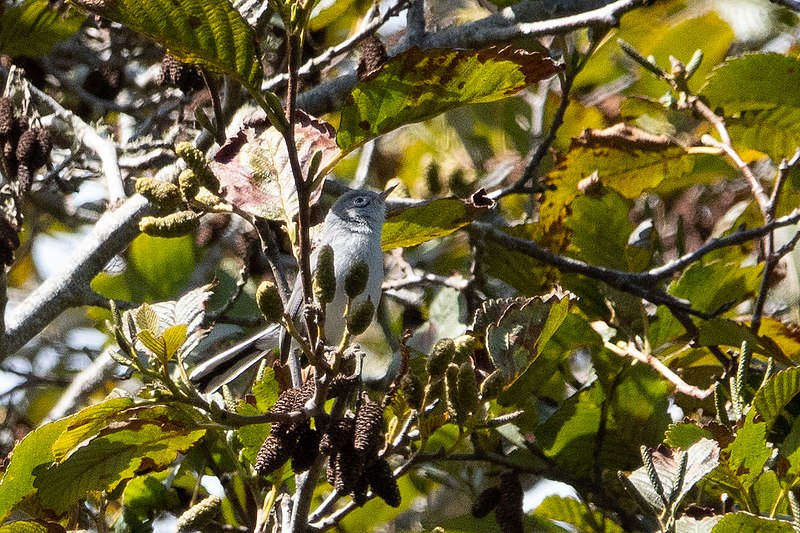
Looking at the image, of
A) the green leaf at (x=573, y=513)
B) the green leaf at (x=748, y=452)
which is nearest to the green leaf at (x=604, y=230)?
the green leaf at (x=573, y=513)

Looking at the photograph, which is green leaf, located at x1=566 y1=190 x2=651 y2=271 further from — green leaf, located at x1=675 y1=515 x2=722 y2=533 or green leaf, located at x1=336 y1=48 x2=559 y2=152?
green leaf, located at x1=675 y1=515 x2=722 y2=533

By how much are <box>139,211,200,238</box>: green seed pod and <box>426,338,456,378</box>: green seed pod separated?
0.45 metres

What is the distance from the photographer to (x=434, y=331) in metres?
3.11

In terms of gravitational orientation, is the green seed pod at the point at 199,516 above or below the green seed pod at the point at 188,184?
below

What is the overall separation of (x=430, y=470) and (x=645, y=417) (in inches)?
27.4

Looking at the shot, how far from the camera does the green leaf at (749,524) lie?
1.54m

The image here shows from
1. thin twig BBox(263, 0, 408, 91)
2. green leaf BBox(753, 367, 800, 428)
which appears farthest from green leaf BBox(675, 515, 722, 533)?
thin twig BBox(263, 0, 408, 91)

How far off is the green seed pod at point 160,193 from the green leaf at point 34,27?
226 centimetres

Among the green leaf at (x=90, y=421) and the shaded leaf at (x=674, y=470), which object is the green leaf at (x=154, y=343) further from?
the shaded leaf at (x=674, y=470)

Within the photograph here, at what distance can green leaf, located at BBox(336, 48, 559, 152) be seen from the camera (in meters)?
1.62

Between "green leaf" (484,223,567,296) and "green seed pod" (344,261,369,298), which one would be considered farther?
"green leaf" (484,223,567,296)

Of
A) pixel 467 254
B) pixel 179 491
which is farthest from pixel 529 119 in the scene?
pixel 179 491

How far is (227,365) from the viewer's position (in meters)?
2.29

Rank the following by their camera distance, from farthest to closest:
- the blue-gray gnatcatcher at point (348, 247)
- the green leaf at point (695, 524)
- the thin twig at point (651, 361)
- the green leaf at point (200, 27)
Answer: the blue-gray gnatcatcher at point (348, 247) < the thin twig at point (651, 361) < the green leaf at point (695, 524) < the green leaf at point (200, 27)
